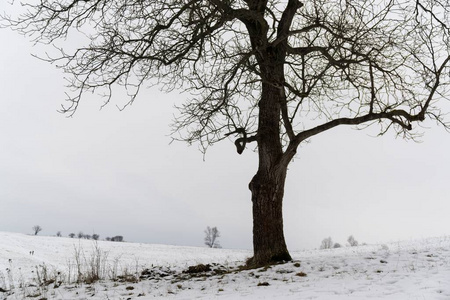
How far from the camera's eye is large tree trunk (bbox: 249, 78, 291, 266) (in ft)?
31.6

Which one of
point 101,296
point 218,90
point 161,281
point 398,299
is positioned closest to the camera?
point 398,299

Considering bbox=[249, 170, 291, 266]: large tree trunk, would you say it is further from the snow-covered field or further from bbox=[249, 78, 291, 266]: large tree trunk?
the snow-covered field

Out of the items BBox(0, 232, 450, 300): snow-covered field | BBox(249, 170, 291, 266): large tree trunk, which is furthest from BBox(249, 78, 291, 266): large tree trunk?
BBox(0, 232, 450, 300): snow-covered field

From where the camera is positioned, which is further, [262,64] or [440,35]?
[440,35]

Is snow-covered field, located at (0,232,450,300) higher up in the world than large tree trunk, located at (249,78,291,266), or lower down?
lower down

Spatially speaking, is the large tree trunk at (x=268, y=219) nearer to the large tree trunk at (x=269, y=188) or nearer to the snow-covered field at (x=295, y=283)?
the large tree trunk at (x=269, y=188)

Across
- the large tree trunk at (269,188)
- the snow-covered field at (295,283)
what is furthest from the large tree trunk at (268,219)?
the snow-covered field at (295,283)

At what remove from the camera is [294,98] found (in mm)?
11242

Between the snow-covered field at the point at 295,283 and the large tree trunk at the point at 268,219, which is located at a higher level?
the large tree trunk at the point at 268,219

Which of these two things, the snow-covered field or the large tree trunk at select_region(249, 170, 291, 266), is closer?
the snow-covered field

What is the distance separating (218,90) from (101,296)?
5861 mm

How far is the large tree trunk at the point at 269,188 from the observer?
31.6 ft

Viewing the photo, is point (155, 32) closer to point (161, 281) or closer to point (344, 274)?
point (161, 281)

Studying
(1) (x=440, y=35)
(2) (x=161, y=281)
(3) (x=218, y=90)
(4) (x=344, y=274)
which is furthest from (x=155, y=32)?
(1) (x=440, y=35)
